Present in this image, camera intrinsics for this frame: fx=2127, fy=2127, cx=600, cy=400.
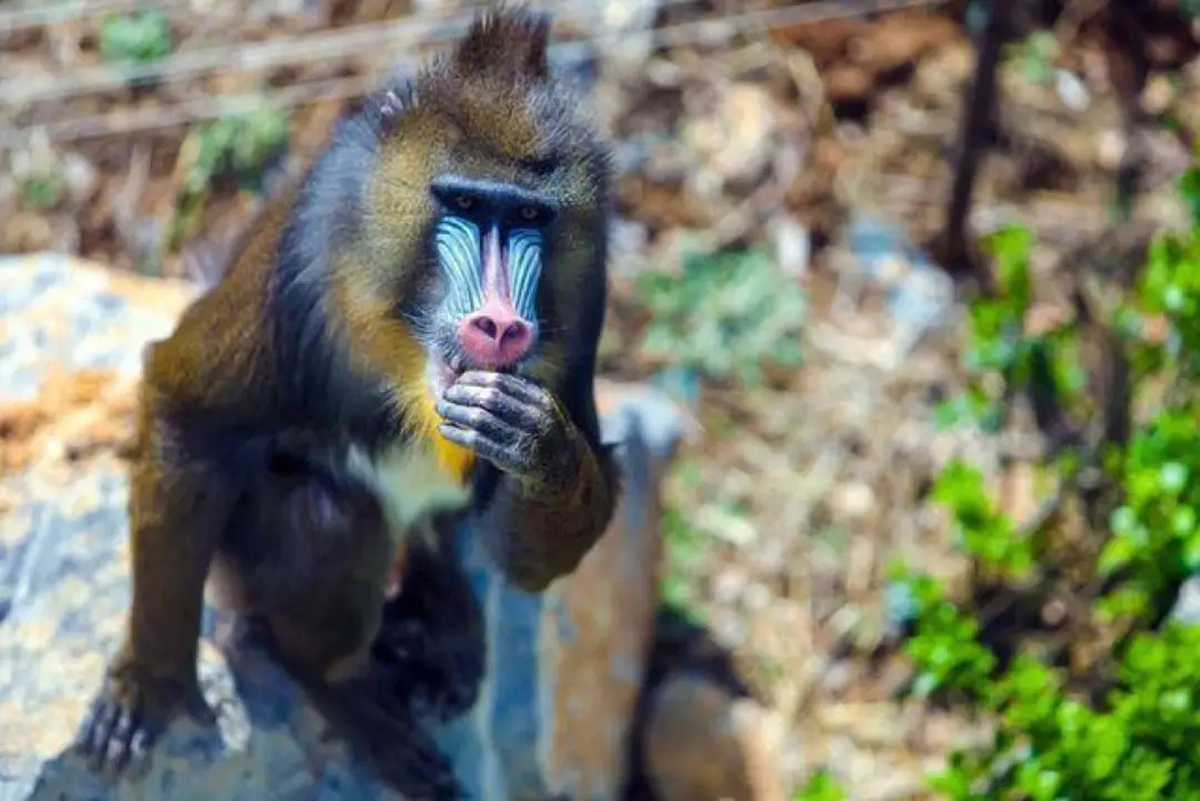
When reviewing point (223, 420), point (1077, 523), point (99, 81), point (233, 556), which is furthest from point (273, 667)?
point (99, 81)

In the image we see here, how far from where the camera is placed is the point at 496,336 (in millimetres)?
3076

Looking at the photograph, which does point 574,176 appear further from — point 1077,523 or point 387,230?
point 1077,523

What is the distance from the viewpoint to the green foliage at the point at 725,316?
5.97 meters

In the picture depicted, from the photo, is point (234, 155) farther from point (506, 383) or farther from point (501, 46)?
point (506, 383)

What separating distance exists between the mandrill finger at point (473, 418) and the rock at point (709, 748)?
75.7 inches

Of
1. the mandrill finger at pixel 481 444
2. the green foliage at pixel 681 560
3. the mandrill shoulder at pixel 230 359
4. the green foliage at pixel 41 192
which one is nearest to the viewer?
the mandrill finger at pixel 481 444

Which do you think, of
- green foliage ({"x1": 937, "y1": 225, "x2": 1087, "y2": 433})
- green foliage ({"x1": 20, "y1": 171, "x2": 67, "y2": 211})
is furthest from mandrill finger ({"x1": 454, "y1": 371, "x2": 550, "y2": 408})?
green foliage ({"x1": 20, "y1": 171, "x2": 67, "y2": 211})

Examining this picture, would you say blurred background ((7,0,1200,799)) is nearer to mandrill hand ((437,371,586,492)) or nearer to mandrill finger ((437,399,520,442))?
mandrill hand ((437,371,586,492))

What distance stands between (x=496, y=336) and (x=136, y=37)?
3.88 meters

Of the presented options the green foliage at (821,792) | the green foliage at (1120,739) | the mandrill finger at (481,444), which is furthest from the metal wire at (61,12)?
the mandrill finger at (481,444)

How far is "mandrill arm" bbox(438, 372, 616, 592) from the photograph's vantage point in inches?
125

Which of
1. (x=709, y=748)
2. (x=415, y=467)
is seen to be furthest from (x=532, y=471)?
(x=709, y=748)

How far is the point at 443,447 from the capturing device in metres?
3.59

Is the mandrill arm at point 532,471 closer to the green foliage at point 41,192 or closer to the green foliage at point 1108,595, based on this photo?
the green foliage at point 1108,595
